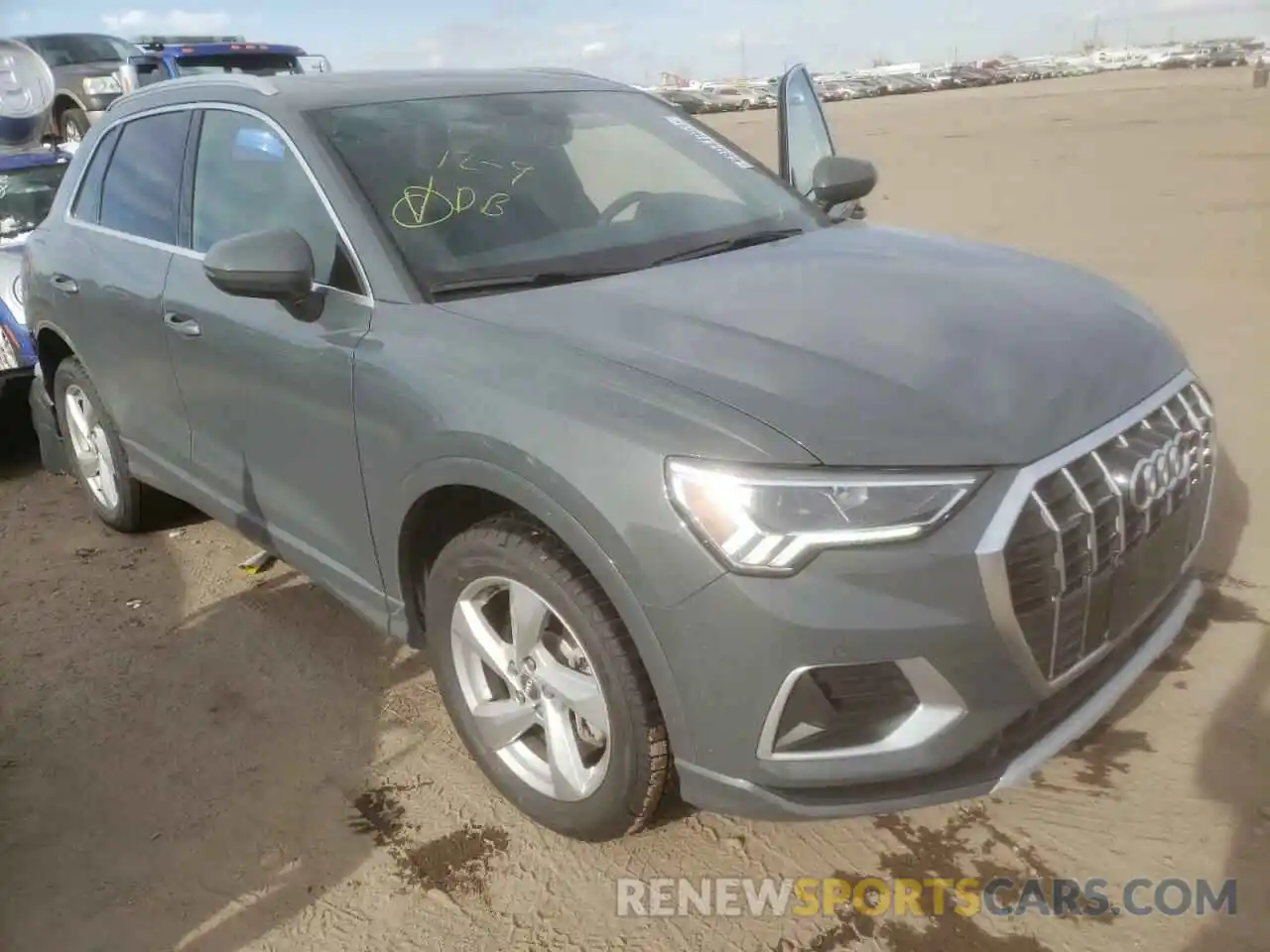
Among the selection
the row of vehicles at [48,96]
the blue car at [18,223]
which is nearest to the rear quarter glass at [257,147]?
the row of vehicles at [48,96]

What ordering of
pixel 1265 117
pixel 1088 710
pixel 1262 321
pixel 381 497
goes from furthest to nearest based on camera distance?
pixel 1265 117
pixel 1262 321
pixel 381 497
pixel 1088 710

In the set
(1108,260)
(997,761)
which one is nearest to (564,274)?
(997,761)

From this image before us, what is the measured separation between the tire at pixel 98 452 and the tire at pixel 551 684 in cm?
227

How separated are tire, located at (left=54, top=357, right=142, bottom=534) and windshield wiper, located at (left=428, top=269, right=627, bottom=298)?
226cm

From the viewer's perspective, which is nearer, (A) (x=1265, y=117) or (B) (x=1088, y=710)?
(B) (x=1088, y=710)

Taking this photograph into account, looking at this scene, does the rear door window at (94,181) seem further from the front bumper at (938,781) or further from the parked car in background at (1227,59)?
the parked car in background at (1227,59)

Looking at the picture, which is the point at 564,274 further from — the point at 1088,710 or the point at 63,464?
the point at 63,464

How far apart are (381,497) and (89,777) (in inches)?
48.6

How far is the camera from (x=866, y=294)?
2.65 m

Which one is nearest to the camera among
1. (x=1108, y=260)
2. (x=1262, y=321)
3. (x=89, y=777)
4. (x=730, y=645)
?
(x=730, y=645)

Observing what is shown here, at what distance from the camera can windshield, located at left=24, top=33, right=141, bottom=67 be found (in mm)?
15133

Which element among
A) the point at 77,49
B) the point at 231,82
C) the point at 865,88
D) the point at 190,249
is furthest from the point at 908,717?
the point at 865,88

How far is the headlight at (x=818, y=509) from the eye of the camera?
77.9 inches

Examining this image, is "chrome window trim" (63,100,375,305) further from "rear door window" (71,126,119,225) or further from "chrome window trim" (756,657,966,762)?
"chrome window trim" (756,657,966,762)
